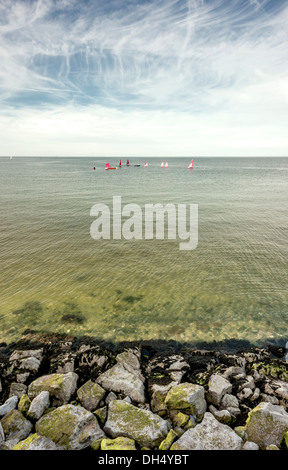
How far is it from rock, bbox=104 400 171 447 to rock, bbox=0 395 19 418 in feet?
8.72

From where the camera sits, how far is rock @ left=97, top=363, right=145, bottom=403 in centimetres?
737

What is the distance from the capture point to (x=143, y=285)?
46.8 feet

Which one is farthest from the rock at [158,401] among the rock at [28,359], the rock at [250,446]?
the rock at [28,359]

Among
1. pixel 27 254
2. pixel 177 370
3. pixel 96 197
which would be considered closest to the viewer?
pixel 177 370

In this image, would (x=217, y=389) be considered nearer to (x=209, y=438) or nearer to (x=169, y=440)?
(x=209, y=438)

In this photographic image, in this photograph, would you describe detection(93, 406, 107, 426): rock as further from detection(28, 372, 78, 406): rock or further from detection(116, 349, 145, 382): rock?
detection(116, 349, 145, 382): rock

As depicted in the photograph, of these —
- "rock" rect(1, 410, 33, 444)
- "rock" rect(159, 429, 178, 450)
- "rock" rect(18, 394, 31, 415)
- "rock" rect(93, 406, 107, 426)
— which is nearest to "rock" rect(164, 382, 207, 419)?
"rock" rect(159, 429, 178, 450)

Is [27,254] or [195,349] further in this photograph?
[27,254]

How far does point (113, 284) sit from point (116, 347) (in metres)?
4.82

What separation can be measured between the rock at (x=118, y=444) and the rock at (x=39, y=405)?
6.42 feet

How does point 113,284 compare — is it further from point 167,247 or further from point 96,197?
point 96,197

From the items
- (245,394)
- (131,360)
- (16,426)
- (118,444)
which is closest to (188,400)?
(245,394)
